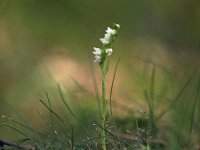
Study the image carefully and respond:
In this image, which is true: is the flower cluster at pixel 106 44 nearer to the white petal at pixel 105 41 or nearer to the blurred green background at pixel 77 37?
the white petal at pixel 105 41

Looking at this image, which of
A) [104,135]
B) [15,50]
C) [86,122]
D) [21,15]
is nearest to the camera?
[104,135]

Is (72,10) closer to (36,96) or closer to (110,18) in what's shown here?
(110,18)

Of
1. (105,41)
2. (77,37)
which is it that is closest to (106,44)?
(105,41)

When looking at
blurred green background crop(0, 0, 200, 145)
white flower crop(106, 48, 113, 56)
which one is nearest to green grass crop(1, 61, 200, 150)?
white flower crop(106, 48, 113, 56)

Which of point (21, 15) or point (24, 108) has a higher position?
point (21, 15)

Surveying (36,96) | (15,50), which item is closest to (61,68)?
(15,50)

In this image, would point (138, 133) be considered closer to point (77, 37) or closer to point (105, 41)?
point (105, 41)

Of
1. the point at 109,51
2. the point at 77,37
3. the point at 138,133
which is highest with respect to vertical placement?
the point at 77,37

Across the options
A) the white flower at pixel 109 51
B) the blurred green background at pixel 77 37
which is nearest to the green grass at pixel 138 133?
the white flower at pixel 109 51

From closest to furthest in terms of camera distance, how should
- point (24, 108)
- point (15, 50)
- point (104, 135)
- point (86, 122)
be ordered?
point (104, 135) → point (86, 122) → point (24, 108) → point (15, 50)
